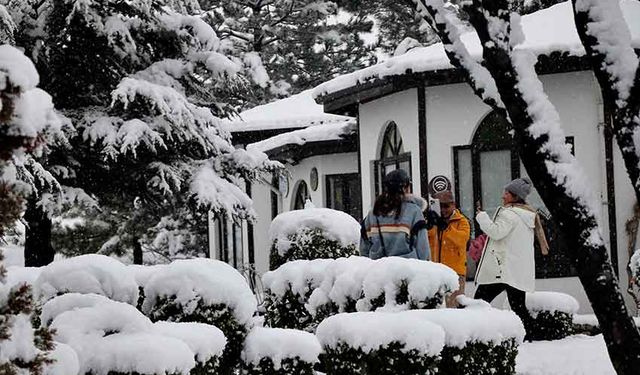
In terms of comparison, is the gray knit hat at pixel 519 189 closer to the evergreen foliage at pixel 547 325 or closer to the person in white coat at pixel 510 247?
the person in white coat at pixel 510 247

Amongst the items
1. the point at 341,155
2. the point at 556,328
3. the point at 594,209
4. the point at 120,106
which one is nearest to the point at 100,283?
the point at 594,209

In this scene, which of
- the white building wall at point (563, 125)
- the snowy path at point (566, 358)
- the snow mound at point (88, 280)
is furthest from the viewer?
the white building wall at point (563, 125)

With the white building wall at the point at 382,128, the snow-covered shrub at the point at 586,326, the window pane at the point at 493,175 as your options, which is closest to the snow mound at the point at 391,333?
the snow-covered shrub at the point at 586,326

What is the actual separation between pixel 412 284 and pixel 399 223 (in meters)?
1.27

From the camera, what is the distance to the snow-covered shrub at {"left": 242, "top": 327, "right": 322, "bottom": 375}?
7215 millimetres

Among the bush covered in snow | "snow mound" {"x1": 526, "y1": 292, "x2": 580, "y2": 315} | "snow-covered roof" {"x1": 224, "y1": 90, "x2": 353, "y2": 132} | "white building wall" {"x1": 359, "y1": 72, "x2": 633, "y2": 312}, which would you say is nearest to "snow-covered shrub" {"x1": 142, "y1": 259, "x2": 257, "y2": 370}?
the bush covered in snow

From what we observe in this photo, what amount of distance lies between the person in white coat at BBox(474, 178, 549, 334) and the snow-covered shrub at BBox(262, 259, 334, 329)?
1.62m

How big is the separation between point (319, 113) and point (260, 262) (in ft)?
12.6

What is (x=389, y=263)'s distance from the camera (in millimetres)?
6852

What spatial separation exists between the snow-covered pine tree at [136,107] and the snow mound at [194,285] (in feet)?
22.1

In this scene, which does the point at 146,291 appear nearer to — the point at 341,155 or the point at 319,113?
the point at 341,155

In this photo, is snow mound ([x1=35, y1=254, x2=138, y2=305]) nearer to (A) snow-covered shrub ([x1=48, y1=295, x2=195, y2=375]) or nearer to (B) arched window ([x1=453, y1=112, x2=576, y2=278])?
(A) snow-covered shrub ([x1=48, y1=295, x2=195, y2=375])

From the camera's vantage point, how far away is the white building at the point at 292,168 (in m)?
19.4

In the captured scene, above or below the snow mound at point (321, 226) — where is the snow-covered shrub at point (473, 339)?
below
